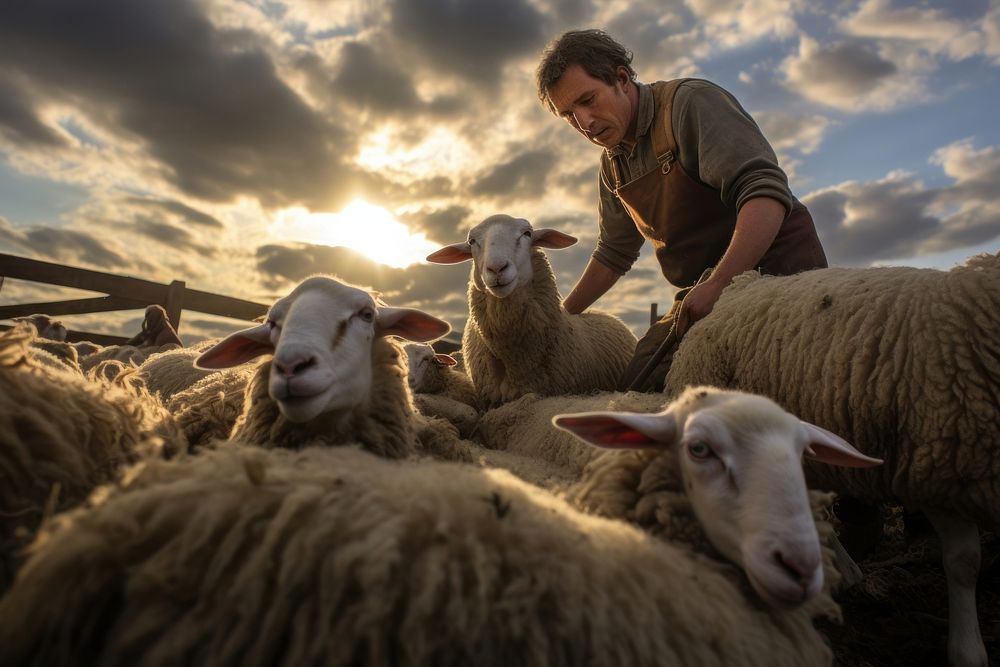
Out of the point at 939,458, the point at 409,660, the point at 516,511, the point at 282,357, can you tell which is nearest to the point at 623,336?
the point at 939,458

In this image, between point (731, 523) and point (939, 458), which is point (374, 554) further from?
point (939, 458)

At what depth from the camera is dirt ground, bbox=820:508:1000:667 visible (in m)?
Result: 2.34

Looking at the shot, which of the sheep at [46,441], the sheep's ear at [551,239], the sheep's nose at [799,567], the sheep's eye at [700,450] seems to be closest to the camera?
the sheep at [46,441]

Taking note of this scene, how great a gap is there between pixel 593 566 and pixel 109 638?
782 mm

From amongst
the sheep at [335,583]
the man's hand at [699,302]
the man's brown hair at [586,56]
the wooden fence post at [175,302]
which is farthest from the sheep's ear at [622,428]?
the wooden fence post at [175,302]

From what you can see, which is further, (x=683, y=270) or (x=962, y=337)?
(x=683, y=270)

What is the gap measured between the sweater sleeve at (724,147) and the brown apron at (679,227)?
0.34ft

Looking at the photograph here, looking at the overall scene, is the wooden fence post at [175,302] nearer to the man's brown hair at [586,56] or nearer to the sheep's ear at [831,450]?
the man's brown hair at [586,56]

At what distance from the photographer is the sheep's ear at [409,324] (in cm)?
255

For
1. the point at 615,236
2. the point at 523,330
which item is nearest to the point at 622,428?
the point at 523,330

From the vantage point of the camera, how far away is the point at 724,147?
3.43 m

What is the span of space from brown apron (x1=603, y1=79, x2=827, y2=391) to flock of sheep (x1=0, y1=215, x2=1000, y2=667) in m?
0.61

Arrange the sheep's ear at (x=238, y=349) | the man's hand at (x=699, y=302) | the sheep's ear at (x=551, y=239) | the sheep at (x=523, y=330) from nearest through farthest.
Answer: the sheep's ear at (x=238, y=349) → the man's hand at (x=699, y=302) → the sheep at (x=523, y=330) → the sheep's ear at (x=551, y=239)

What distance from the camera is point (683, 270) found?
4.23 metres
